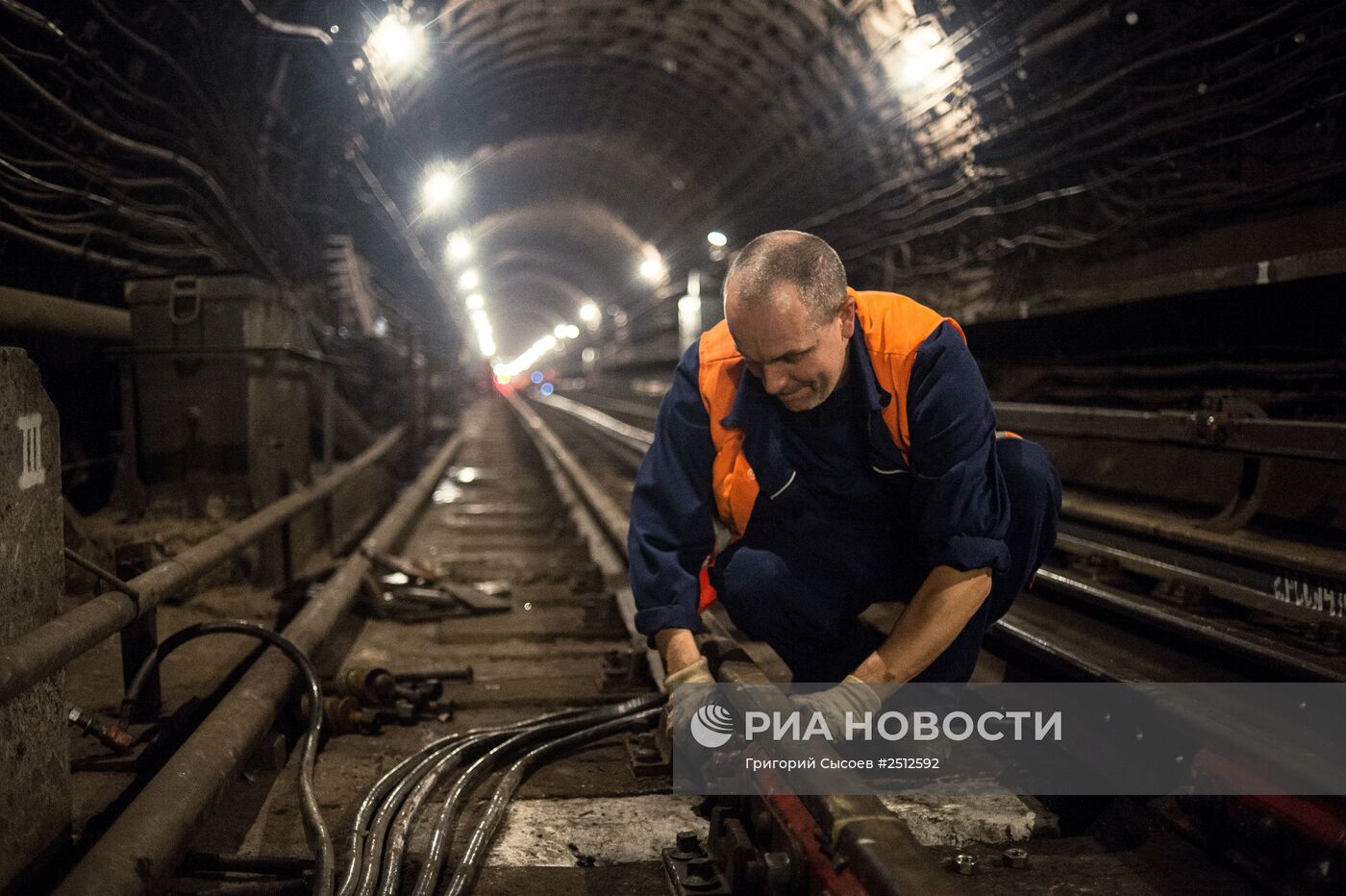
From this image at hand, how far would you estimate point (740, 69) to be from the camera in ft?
51.1

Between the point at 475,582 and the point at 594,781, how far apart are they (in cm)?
328

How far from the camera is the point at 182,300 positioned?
5.28 metres

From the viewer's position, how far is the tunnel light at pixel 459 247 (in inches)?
1186

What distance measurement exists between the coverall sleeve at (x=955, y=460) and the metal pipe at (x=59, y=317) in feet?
Result: 13.6

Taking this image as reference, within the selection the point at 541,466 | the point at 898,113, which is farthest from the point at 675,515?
the point at 541,466

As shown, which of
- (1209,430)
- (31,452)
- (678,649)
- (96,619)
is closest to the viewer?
(31,452)

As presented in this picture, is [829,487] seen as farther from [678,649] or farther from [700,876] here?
[700,876]

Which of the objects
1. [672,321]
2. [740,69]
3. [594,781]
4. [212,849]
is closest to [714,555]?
[594,781]

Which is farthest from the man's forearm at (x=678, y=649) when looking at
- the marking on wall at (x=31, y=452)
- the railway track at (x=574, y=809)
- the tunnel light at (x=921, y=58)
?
the tunnel light at (x=921, y=58)

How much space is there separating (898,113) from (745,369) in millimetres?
9483

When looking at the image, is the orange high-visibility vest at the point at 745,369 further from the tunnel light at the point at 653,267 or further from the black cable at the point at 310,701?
the tunnel light at the point at 653,267

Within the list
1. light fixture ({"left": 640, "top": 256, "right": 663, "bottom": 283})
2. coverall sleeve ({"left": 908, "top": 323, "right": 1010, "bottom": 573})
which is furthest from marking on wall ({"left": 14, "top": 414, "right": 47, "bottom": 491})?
light fixture ({"left": 640, "top": 256, "right": 663, "bottom": 283})

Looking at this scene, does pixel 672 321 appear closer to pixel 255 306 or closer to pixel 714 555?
pixel 255 306

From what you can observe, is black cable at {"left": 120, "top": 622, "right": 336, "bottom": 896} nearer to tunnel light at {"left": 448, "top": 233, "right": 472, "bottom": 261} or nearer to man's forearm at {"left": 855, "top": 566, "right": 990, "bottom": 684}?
man's forearm at {"left": 855, "top": 566, "right": 990, "bottom": 684}
